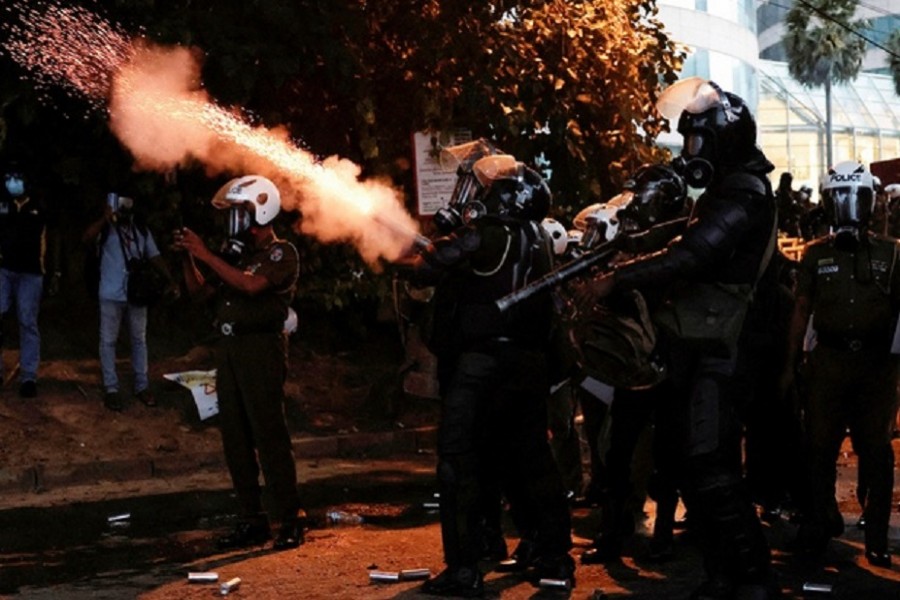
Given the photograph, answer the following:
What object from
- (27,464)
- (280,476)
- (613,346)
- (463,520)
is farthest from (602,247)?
(27,464)

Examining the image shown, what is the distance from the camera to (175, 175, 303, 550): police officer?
8867mm

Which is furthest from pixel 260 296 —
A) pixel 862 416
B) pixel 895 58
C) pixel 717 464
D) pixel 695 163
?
pixel 895 58

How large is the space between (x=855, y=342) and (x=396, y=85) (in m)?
9.17

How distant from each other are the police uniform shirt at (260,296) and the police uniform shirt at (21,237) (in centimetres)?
539

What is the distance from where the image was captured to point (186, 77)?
1409 cm

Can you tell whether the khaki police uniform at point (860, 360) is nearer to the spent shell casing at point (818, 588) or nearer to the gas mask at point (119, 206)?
the spent shell casing at point (818, 588)

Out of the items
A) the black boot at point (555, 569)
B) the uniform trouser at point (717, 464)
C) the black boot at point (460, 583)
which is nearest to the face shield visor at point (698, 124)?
the uniform trouser at point (717, 464)

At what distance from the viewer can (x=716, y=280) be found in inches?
263

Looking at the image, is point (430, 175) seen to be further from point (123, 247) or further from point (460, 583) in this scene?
point (460, 583)

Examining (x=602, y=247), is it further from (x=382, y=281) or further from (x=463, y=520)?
(x=382, y=281)

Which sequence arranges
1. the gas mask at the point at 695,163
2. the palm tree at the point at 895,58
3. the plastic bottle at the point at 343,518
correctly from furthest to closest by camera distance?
the palm tree at the point at 895,58
the plastic bottle at the point at 343,518
the gas mask at the point at 695,163

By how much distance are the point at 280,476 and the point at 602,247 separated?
285 centimetres

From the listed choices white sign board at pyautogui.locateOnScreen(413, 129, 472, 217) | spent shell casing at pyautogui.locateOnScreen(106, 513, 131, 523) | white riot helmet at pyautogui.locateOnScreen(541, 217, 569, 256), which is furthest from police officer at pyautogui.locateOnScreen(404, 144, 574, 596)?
white sign board at pyautogui.locateOnScreen(413, 129, 472, 217)

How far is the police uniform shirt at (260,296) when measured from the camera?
8.86 metres
